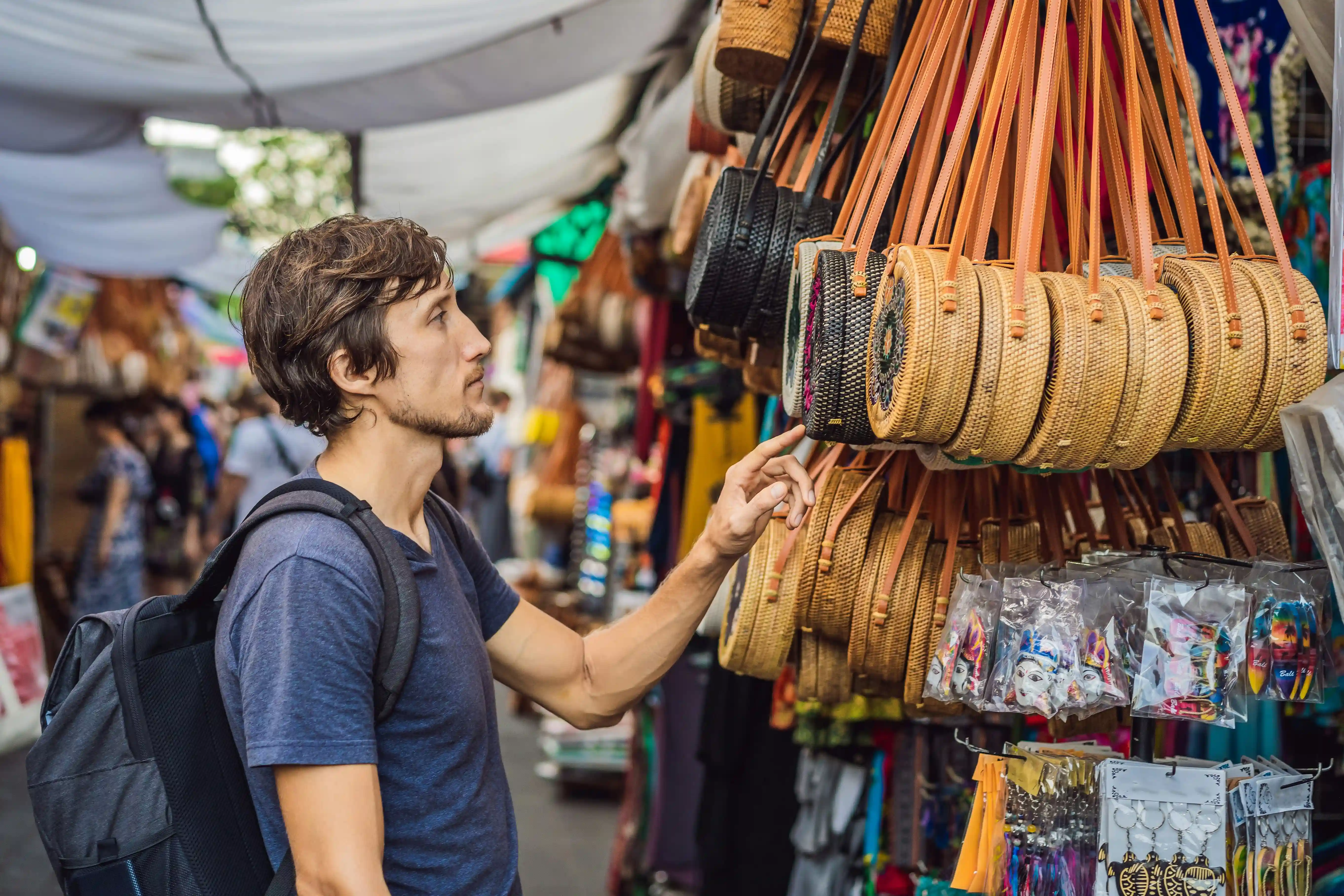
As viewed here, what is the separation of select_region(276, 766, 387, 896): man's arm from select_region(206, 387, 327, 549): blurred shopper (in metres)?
5.33

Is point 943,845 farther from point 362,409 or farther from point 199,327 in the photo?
point 199,327

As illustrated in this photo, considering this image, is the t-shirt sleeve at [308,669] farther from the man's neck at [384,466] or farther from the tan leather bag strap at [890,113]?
the tan leather bag strap at [890,113]

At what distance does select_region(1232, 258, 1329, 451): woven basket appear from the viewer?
4.43ft

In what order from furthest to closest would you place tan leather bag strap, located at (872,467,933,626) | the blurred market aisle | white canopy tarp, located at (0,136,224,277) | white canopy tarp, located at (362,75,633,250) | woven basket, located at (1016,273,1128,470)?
white canopy tarp, located at (0,136,224,277) → white canopy tarp, located at (362,75,633,250) → the blurred market aisle → tan leather bag strap, located at (872,467,933,626) → woven basket, located at (1016,273,1128,470)

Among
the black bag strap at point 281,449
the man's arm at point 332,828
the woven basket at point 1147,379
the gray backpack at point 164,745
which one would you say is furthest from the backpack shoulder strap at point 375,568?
the black bag strap at point 281,449

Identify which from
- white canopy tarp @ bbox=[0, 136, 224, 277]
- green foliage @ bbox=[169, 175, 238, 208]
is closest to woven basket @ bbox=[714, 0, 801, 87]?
white canopy tarp @ bbox=[0, 136, 224, 277]

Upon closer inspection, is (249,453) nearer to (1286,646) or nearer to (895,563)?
(895,563)

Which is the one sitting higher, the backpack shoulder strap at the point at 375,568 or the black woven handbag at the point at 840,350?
the black woven handbag at the point at 840,350

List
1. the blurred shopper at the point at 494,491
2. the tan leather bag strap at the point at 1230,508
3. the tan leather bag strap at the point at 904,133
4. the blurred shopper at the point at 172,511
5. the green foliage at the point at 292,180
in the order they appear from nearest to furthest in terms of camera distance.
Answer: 1. the tan leather bag strap at the point at 904,133
2. the tan leather bag strap at the point at 1230,508
3. the blurred shopper at the point at 172,511
4. the blurred shopper at the point at 494,491
5. the green foliage at the point at 292,180

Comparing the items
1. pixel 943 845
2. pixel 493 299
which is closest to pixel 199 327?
pixel 493 299

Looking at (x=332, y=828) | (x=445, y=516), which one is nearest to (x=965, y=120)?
(x=445, y=516)

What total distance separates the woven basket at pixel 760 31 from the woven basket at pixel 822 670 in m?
0.99

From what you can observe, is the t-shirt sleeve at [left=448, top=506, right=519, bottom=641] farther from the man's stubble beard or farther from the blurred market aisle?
the blurred market aisle

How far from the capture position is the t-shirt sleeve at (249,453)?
673 centimetres
